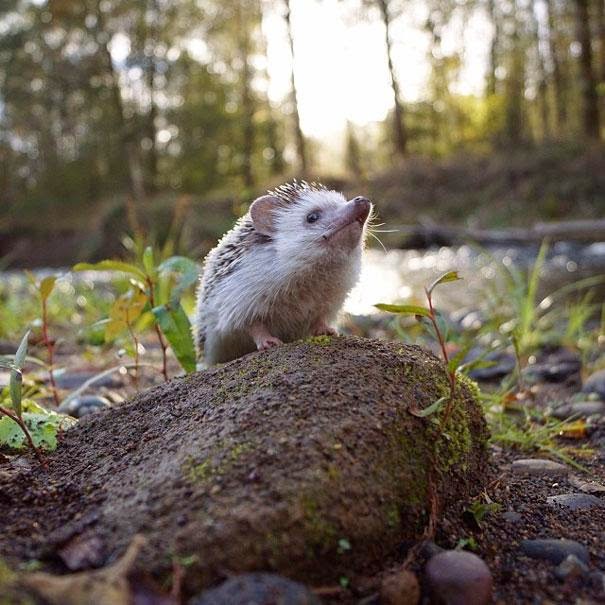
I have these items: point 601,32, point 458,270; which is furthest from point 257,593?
point 601,32

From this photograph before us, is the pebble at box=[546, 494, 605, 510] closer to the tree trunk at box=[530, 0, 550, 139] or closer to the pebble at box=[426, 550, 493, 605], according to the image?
the pebble at box=[426, 550, 493, 605]

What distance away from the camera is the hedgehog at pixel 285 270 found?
2996mm

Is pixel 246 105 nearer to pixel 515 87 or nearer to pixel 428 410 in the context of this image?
pixel 515 87

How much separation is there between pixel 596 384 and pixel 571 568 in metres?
2.57

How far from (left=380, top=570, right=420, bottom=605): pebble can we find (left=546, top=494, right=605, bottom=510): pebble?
965 mm

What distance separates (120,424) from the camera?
8.42 feet

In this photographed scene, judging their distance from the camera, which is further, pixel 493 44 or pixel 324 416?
pixel 493 44

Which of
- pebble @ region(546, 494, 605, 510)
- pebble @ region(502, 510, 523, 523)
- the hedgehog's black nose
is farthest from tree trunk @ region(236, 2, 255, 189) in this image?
pebble @ region(502, 510, 523, 523)

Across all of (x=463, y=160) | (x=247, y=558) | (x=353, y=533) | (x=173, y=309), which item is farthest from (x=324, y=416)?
(x=463, y=160)

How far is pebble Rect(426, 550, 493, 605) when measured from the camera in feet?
5.81

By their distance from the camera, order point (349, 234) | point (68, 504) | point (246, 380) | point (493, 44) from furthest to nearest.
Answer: point (493, 44), point (349, 234), point (246, 380), point (68, 504)

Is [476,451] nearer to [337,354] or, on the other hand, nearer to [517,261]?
[337,354]

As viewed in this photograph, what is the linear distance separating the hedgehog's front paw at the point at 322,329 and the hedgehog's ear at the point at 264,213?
0.53m

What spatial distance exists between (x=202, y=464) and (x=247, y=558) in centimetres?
36
